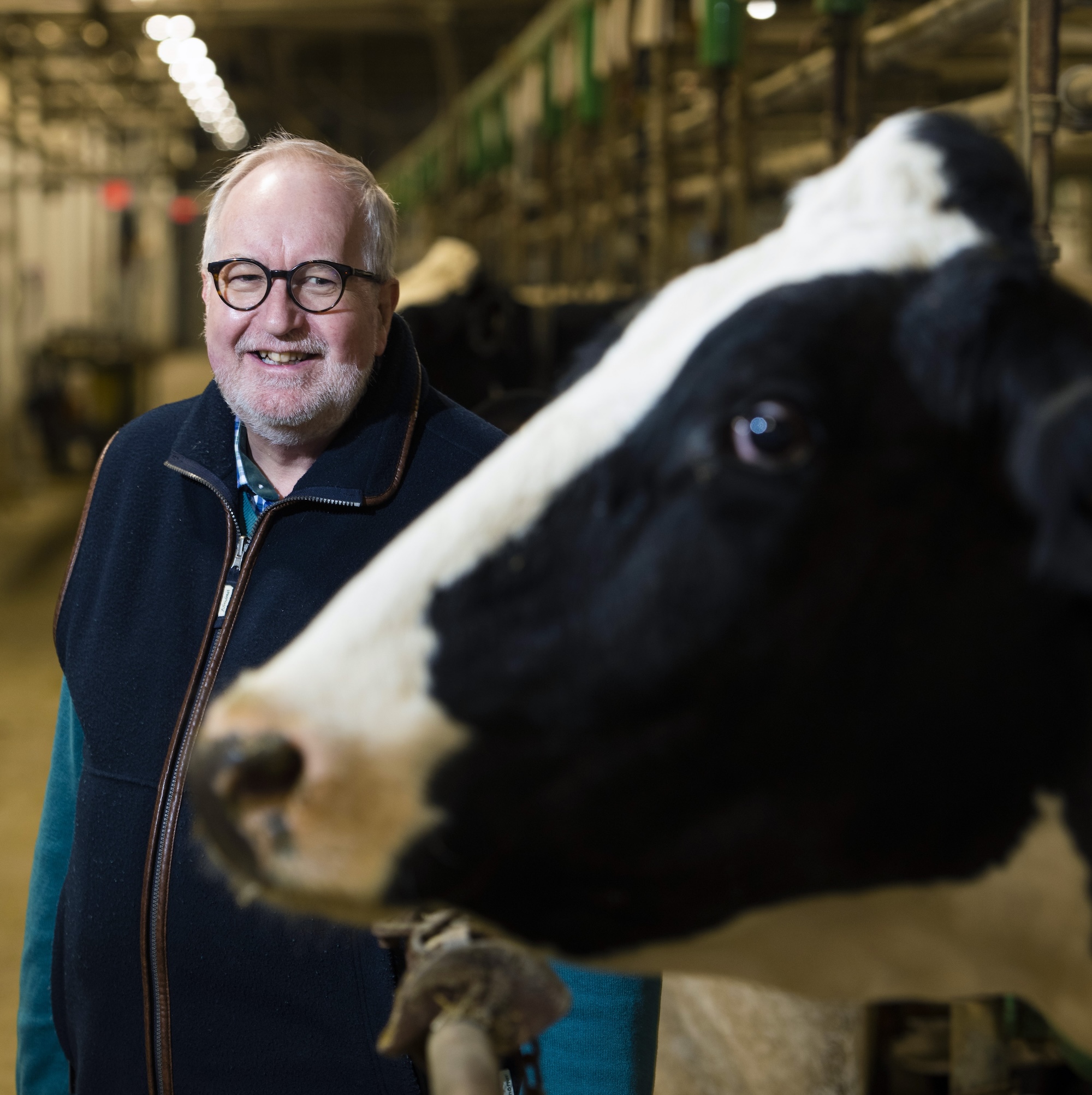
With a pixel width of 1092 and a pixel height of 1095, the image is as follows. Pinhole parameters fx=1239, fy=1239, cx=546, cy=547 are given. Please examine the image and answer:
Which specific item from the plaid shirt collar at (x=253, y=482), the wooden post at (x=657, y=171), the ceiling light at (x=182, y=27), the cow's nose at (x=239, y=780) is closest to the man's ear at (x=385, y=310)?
the plaid shirt collar at (x=253, y=482)

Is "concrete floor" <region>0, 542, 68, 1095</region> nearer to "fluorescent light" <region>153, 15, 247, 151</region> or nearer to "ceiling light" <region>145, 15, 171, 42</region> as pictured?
"ceiling light" <region>145, 15, 171, 42</region>

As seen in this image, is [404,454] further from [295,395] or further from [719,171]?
[719,171]

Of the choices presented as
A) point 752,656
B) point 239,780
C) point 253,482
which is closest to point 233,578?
point 253,482

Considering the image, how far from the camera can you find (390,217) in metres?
1.33

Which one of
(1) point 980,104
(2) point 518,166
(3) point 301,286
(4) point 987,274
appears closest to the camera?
(4) point 987,274

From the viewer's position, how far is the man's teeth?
1.26 meters

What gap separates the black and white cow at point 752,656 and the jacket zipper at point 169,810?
21.9 inches

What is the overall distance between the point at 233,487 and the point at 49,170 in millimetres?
11786

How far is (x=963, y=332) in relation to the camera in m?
0.59

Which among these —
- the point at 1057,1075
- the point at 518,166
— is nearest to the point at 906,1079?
the point at 1057,1075

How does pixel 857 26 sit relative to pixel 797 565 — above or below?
above

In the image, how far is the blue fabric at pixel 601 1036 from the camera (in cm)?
117

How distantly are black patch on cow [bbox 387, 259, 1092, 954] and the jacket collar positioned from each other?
63 cm

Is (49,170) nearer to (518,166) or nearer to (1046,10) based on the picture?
(518,166)
